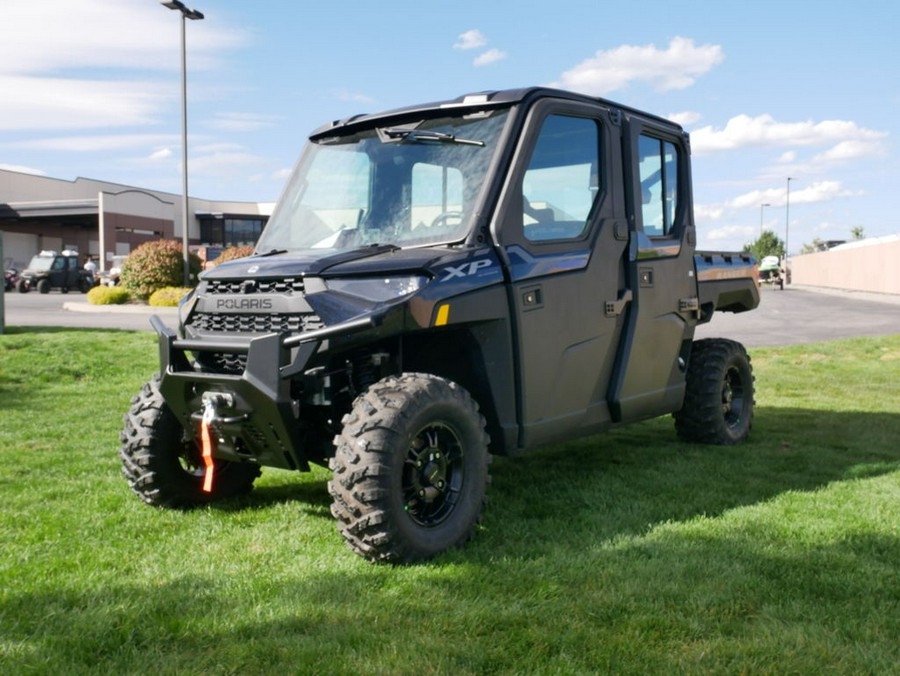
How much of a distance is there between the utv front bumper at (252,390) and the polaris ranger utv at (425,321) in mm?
12

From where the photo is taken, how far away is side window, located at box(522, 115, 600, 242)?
18.1 feet

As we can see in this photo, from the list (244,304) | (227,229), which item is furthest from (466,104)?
(227,229)

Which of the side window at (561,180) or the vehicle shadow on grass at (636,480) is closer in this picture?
the vehicle shadow on grass at (636,480)

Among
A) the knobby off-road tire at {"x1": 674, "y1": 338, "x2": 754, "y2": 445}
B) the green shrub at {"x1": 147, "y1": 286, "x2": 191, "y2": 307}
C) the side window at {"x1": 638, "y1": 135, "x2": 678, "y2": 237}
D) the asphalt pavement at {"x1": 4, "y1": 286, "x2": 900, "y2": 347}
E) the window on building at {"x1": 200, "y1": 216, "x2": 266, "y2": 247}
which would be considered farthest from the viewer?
the window on building at {"x1": 200, "y1": 216, "x2": 266, "y2": 247}

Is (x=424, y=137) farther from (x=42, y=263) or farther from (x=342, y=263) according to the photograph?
(x=42, y=263)

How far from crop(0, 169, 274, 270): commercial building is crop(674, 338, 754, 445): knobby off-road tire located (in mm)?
41248

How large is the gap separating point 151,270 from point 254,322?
24.8m

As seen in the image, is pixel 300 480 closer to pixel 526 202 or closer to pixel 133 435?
pixel 133 435

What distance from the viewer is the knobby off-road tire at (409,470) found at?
4.47 metres

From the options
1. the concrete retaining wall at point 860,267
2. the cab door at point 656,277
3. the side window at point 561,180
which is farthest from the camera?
the concrete retaining wall at point 860,267

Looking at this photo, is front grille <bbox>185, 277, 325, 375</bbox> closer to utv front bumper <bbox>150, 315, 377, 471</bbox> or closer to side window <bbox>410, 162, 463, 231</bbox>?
utv front bumper <bbox>150, 315, 377, 471</bbox>

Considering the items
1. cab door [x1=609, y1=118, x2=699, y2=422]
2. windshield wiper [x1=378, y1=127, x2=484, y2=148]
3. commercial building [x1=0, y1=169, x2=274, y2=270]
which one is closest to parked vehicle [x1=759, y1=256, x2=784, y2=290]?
commercial building [x1=0, y1=169, x2=274, y2=270]

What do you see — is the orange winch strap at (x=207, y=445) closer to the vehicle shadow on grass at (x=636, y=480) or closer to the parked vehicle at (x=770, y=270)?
A: the vehicle shadow on grass at (x=636, y=480)

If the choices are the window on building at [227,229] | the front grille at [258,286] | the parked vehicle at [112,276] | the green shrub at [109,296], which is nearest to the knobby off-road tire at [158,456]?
the front grille at [258,286]
